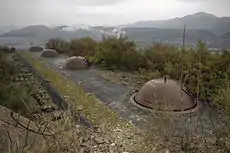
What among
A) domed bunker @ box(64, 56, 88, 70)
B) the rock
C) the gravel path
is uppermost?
domed bunker @ box(64, 56, 88, 70)

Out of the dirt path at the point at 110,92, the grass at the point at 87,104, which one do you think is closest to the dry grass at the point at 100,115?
the grass at the point at 87,104

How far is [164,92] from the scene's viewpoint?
8.48 meters

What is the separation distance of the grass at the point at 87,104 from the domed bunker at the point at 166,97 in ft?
3.97

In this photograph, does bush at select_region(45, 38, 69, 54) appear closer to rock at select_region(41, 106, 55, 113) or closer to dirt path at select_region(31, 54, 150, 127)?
dirt path at select_region(31, 54, 150, 127)

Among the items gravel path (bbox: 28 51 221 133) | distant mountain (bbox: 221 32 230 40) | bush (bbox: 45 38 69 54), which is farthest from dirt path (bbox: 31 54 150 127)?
bush (bbox: 45 38 69 54)

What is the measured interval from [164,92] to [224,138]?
3.03 metres

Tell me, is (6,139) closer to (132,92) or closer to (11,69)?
(132,92)

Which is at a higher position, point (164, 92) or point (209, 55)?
point (209, 55)

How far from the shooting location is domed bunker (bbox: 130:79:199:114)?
27.2ft

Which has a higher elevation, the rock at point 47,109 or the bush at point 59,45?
the bush at point 59,45

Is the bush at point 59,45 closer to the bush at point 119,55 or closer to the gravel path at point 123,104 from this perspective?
the bush at point 119,55

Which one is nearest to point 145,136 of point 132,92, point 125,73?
point 132,92

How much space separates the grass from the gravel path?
0.92 ft

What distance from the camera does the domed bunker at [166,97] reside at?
8.28m
